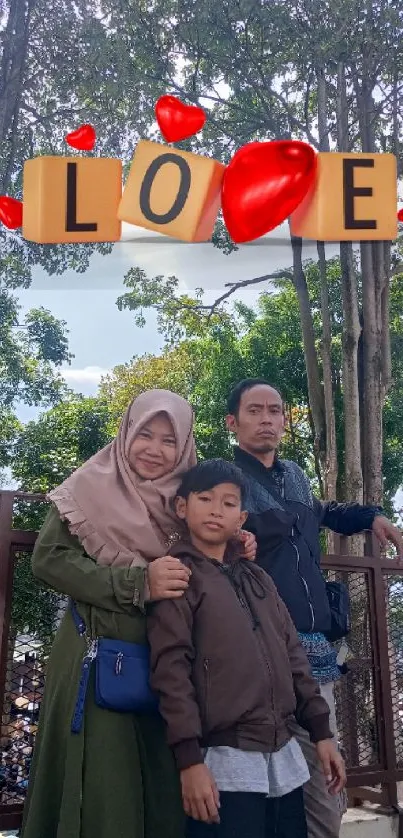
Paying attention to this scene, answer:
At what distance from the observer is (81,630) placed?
1623 millimetres

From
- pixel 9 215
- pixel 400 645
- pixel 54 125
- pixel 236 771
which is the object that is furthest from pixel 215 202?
pixel 54 125

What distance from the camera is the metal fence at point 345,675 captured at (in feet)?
6.74

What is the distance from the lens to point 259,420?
210 cm

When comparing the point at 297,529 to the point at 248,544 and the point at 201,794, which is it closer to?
the point at 248,544

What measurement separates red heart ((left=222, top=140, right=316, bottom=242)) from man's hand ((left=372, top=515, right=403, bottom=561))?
1872 mm

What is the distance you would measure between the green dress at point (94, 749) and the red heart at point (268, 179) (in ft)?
7.68

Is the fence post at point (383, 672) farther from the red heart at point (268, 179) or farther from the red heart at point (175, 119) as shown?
the red heart at point (175, 119)

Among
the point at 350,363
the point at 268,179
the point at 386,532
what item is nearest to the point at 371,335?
the point at 350,363

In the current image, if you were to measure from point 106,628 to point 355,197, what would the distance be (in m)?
2.50

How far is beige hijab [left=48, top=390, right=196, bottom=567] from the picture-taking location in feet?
5.49

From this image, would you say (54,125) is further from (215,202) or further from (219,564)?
(219,564)

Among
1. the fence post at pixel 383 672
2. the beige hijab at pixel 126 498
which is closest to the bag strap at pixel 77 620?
the beige hijab at pixel 126 498

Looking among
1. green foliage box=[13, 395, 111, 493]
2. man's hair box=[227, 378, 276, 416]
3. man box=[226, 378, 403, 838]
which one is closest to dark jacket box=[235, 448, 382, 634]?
man box=[226, 378, 403, 838]

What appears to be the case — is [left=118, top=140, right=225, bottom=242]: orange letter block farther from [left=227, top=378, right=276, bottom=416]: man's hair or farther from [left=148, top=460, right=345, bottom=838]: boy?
[left=148, top=460, right=345, bottom=838]: boy
